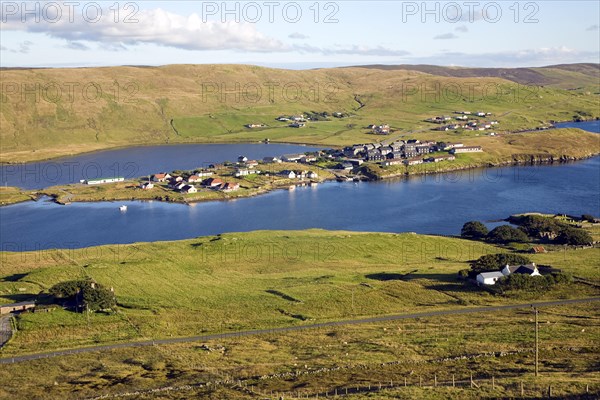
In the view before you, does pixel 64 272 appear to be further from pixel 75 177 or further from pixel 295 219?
pixel 75 177

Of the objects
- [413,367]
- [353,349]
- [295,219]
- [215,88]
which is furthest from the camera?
[215,88]

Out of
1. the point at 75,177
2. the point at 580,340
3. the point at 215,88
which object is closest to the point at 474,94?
the point at 215,88

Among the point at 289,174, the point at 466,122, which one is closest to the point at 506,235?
the point at 289,174

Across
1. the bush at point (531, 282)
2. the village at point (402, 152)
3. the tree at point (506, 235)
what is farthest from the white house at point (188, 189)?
the bush at point (531, 282)

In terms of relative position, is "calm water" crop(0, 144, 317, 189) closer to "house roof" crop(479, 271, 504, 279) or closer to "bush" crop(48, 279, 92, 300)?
"bush" crop(48, 279, 92, 300)

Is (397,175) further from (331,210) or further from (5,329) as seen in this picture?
(5,329)

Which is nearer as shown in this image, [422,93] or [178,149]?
[178,149]

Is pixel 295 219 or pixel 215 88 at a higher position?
pixel 215 88

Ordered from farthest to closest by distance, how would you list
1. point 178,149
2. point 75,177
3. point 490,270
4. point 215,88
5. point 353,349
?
point 215,88, point 178,149, point 75,177, point 490,270, point 353,349
